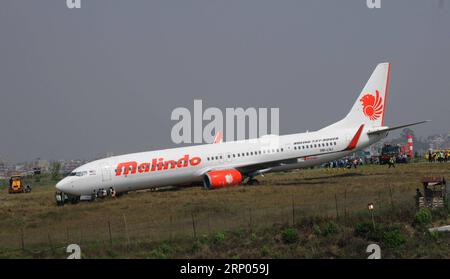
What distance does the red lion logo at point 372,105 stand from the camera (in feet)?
167

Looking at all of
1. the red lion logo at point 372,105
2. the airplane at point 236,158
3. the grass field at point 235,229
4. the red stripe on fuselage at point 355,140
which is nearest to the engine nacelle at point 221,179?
the airplane at point 236,158

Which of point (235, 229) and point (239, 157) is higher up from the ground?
point (239, 157)

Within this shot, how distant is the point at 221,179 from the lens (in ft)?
138

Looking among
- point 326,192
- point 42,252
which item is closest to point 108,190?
point 326,192

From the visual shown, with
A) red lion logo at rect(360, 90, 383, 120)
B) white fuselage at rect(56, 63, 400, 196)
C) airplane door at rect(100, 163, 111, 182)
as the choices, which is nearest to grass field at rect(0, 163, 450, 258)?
airplane door at rect(100, 163, 111, 182)

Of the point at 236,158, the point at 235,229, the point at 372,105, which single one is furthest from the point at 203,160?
the point at 235,229

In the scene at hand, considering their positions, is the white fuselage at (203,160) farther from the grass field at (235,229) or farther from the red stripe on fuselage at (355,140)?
the grass field at (235,229)

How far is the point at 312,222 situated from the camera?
23438mm

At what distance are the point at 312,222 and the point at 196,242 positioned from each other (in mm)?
5013

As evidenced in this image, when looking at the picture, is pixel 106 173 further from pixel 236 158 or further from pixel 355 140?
pixel 355 140

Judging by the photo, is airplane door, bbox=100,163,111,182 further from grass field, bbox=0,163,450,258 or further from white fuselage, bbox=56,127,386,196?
grass field, bbox=0,163,450,258

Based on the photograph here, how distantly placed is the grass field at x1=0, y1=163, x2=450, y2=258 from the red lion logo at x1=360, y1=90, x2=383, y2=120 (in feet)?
56.8

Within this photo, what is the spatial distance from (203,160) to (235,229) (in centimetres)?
2025

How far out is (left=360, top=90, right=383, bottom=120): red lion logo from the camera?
167ft
